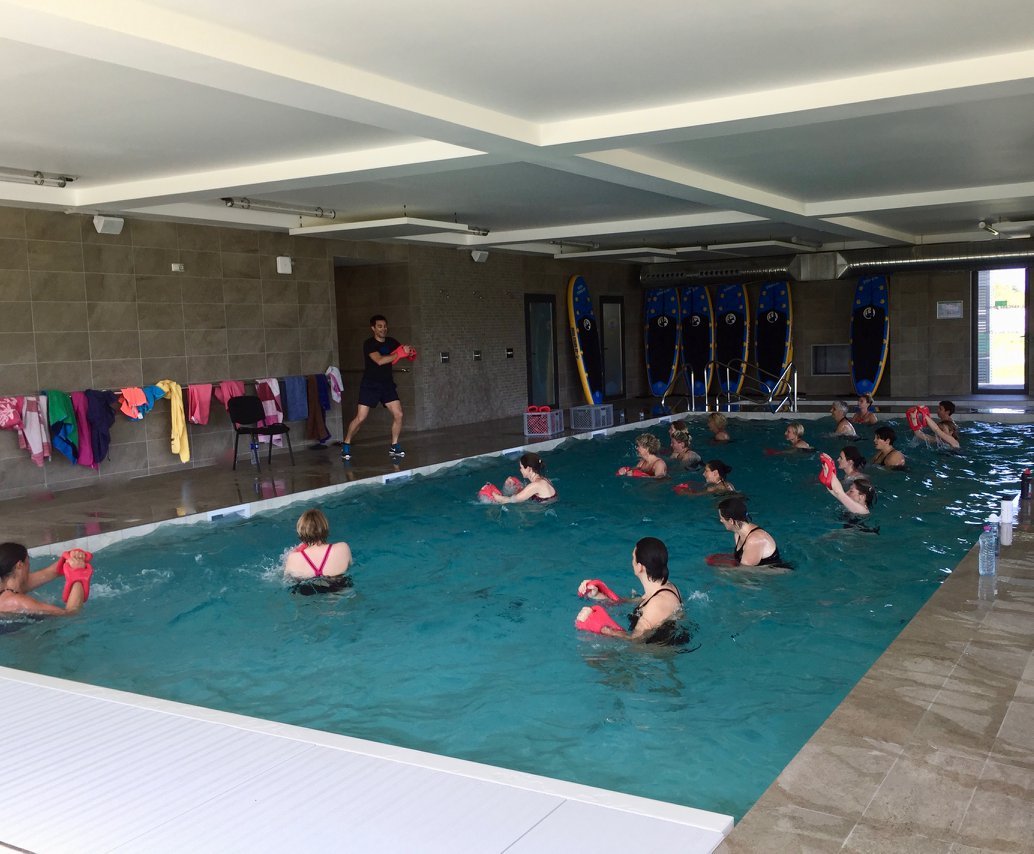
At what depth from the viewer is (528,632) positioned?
5.39 metres

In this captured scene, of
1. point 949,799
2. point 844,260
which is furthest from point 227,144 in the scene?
point 844,260

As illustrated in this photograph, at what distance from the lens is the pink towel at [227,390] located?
11.1m

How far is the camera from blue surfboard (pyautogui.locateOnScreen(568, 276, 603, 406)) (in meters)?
17.4

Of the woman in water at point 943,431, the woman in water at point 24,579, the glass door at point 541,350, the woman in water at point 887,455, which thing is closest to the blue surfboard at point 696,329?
the glass door at point 541,350

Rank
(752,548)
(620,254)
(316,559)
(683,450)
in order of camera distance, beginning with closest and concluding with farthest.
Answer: (316,559)
(752,548)
(683,450)
(620,254)

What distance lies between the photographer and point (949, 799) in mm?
2660

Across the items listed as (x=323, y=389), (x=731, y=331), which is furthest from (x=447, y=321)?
(x=731, y=331)

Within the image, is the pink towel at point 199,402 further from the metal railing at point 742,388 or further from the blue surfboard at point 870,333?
the blue surfboard at point 870,333

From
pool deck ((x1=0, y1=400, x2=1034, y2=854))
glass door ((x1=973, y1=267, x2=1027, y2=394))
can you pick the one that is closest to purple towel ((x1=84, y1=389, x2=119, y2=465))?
pool deck ((x1=0, y1=400, x2=1034, y2=854))

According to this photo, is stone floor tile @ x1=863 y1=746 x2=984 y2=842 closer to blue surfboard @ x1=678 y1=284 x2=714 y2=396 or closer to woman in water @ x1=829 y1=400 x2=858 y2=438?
woman in water @ x1=829 y1=400 x2=858 y2=438

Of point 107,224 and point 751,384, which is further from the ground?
point 107,224

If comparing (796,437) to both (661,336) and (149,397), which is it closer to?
(149,397)

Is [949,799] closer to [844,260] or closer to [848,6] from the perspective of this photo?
[848,6]

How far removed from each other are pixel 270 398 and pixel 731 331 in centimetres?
1064
